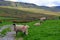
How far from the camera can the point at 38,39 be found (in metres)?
16.6

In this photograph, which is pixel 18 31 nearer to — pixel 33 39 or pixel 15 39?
pixel 15 39

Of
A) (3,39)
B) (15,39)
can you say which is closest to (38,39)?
(15,39)

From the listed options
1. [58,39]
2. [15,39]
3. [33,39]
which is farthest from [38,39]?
[15,39]

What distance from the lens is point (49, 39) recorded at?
16.0m

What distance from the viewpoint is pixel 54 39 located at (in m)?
16.1

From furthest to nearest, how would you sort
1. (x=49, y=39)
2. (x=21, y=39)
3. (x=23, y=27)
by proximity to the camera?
(x=23, y=27), (x=21, y=39), (x=49, y=39)

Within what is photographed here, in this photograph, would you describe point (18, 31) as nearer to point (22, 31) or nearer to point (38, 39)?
point (22, 31)

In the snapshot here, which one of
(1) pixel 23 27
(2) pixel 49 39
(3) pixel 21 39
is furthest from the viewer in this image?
(1) pixel 23 27

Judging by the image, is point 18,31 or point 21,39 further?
point 18,31

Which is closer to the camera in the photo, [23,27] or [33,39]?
[33,39]

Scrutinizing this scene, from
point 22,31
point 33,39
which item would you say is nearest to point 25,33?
point 22,31

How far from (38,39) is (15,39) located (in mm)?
2941

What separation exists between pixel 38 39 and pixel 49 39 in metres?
1.09

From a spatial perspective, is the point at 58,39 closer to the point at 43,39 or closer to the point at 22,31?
the point at 43,39
